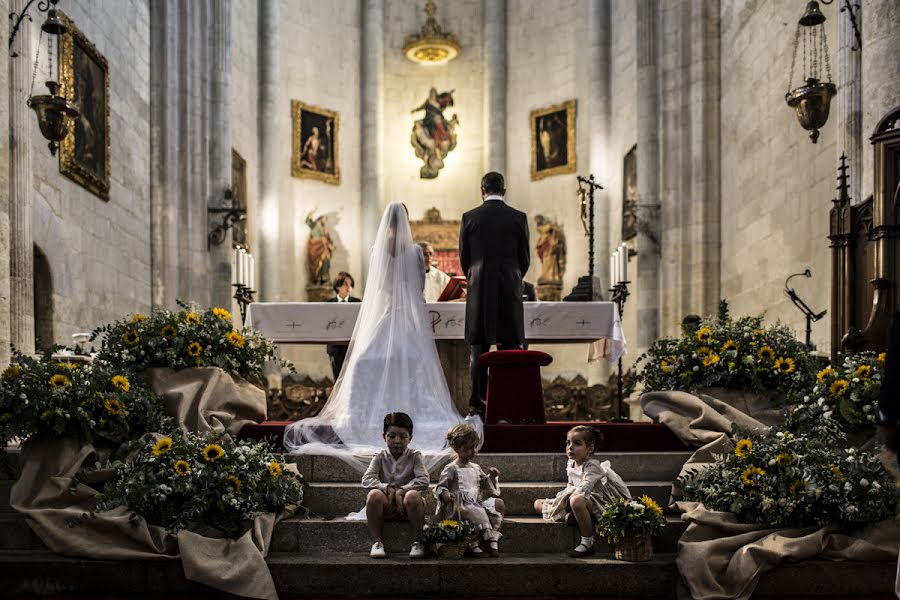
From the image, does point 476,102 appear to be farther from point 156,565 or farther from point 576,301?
point 156,565

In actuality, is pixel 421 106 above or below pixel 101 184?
above

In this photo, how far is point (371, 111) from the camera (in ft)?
66.1

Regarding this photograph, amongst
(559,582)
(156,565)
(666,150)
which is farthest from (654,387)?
(666,150)

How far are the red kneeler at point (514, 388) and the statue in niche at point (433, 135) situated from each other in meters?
12.9

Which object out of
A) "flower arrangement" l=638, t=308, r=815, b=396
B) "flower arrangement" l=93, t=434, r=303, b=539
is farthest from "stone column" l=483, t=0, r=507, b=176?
"flower arrangement" l=93, t=434, r=303, b=539

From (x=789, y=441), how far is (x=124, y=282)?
870 centimetres

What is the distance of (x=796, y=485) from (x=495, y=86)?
15097 mm

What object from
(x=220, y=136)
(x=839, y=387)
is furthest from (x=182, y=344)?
(x=220, y=136)

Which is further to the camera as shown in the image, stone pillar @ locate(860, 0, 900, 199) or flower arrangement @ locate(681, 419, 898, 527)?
stone pillar @ locate(860, 0, 900, 199)

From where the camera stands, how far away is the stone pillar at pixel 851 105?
29.4ft

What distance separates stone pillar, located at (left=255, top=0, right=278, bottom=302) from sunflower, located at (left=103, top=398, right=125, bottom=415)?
11558 mm

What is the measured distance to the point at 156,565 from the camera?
587 cm

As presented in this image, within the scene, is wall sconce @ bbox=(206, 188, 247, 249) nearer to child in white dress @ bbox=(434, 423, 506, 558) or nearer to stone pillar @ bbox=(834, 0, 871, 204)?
stone pillar @ bbox=(834, 0, 871, 204)

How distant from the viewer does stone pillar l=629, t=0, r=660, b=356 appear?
15430mm
